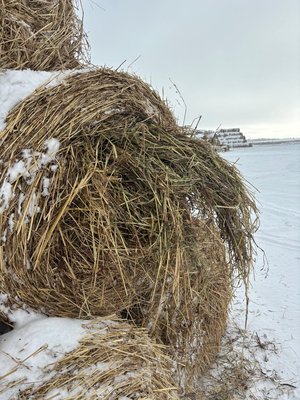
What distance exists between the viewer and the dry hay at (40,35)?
5.54 feet

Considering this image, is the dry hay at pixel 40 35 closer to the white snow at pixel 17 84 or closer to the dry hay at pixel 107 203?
the white snow at pixel 17 84

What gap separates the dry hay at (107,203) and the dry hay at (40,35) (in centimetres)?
21

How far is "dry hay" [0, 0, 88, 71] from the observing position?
66.5 inches

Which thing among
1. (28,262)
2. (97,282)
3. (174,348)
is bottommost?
(174,348)

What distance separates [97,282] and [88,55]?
1220 mm

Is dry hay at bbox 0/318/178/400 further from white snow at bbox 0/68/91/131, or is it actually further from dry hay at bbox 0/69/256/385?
white snow at bbox 0/68/91/131

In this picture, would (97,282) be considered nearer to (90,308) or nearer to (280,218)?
(90,308)

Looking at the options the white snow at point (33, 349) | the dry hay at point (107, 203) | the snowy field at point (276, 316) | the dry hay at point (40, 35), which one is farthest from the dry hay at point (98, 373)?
the dry hay at point (40, 35)

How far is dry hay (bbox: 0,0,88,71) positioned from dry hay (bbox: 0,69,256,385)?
0.68 feet

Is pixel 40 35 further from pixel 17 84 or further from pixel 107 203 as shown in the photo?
pixel 107 203

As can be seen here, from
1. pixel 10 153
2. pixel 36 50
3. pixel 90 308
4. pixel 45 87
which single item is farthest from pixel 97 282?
pixel 36 50

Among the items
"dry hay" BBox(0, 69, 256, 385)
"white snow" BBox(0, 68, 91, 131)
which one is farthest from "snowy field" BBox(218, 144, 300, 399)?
"white snow" BBox(0, 68, 91, 131)

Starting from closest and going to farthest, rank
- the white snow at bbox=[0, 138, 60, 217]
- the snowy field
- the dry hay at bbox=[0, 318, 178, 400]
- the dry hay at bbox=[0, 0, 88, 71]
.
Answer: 1. the dry hay at bbox=[0, 318, 178, 400]
2. the white snow at bbox=[0, 138, 60, 217]
3. the dry hay at bbox=[0, 0, 88, 71]
4. the snowy field

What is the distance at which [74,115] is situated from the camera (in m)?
1.63
